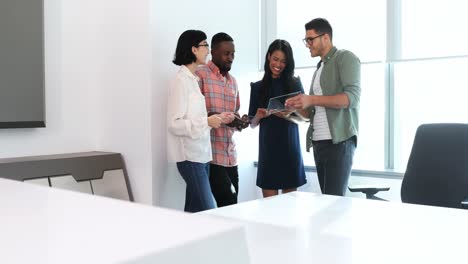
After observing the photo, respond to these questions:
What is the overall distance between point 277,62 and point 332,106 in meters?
0.63

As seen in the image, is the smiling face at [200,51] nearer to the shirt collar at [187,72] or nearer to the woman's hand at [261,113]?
the shirt collar at [187,72]

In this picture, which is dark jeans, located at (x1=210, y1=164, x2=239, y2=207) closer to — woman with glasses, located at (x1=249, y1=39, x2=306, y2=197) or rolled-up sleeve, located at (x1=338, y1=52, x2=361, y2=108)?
woman with glasses, located at (x1=249, y1=39, x2=306, y2=197)

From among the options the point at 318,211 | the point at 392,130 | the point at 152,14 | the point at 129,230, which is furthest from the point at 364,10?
the point at 129,230

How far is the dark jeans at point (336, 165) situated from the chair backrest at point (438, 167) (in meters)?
0.38

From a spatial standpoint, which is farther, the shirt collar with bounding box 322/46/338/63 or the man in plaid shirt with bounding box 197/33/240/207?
the man in plaid shirt with bounding box 197/33/240/207

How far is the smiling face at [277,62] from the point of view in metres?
2.96

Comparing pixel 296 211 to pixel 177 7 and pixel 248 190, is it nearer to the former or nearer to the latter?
pixel 177 7

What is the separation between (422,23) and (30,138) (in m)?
2.98

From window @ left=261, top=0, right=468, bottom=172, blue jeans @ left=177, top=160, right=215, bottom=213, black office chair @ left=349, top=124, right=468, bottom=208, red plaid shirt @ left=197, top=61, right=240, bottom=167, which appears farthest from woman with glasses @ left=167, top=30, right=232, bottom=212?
window @ left=261, top=0, right=468, bottom=172

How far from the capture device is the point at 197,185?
2.70 m

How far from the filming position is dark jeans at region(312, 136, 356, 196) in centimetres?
254

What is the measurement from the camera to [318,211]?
4.29 ft

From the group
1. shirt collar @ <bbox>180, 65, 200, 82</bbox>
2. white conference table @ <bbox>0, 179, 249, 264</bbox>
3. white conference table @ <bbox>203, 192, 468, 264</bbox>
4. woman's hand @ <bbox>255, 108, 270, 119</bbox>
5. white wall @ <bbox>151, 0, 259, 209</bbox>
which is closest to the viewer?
white conference table @ <bbox>0, 179, 249, 264</bbox>

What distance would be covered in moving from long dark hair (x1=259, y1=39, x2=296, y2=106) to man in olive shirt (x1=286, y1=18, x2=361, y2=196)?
0.28 m
